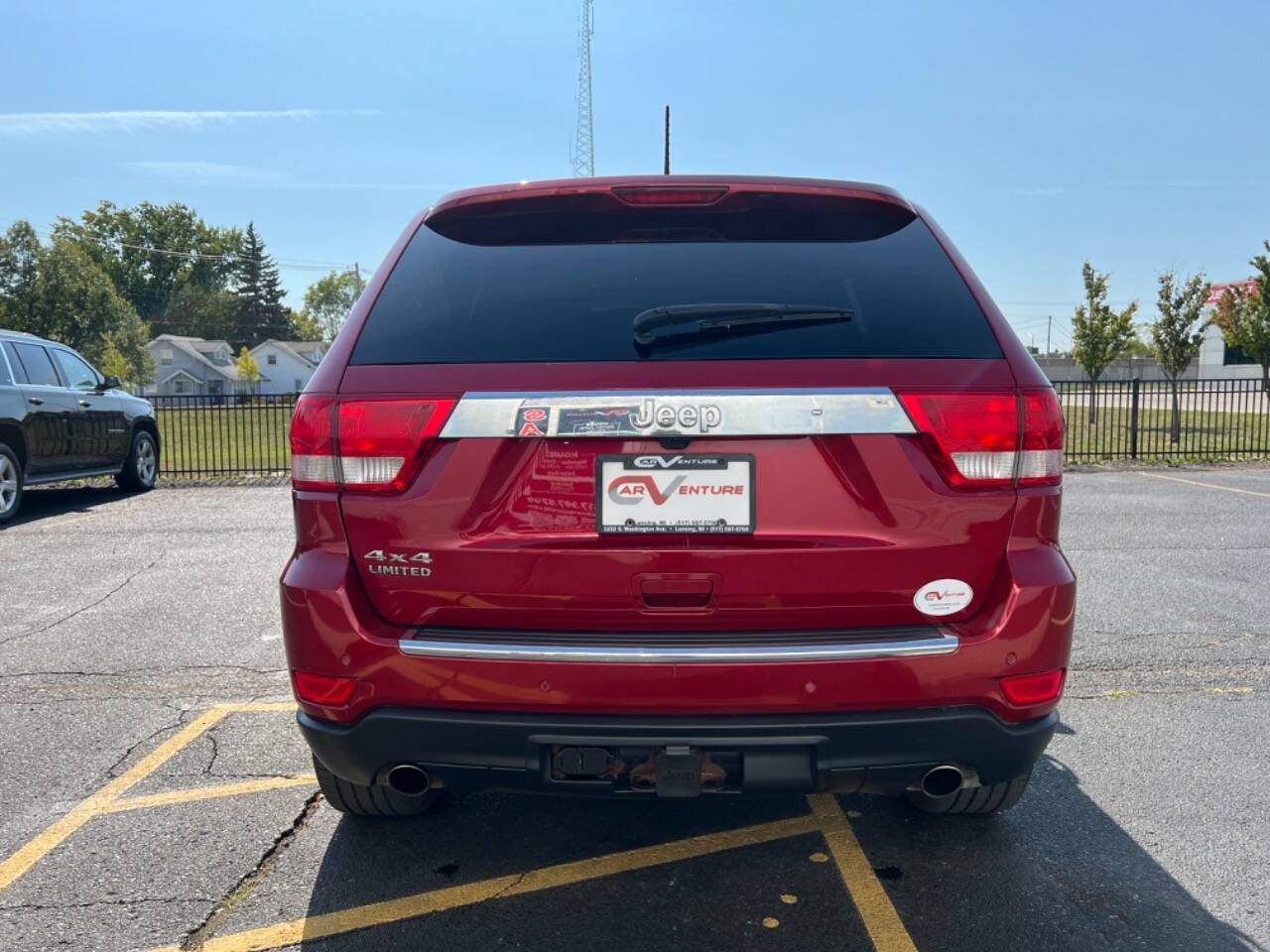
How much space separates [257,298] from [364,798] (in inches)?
4668

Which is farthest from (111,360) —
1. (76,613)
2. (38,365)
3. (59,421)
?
(76,613)

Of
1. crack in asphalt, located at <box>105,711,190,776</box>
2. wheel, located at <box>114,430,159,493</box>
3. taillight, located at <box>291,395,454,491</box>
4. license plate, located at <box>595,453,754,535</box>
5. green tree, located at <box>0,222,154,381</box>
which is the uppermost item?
green tree, located at <box>0,222,154,381</box>

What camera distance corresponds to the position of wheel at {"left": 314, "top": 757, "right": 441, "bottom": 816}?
8.99 ft

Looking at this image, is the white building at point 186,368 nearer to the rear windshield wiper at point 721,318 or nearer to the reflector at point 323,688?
the reflector at point 323,688

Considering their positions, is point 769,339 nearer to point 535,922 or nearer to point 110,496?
point 535,922

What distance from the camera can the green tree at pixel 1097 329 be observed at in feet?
73.6

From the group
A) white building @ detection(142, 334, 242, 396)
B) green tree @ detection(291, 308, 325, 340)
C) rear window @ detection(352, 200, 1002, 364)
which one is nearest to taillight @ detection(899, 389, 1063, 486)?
rear window @ detection(352, 200, 1002, 364)

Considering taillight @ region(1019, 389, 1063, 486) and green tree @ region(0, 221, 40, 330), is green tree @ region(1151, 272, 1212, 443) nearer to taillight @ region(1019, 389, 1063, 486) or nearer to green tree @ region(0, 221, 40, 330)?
taillight @ region(1019, 389, 1063, 486)

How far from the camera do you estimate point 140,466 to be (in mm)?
11914

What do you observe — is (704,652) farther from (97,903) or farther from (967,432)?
(97,903)

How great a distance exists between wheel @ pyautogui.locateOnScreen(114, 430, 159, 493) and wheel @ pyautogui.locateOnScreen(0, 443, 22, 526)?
2.12 meters

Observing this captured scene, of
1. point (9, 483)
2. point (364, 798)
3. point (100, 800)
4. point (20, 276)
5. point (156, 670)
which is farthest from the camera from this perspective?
point (20, 276)

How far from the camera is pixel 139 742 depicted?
3.76m

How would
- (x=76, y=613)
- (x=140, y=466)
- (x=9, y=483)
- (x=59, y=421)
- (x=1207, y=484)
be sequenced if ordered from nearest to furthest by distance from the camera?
(x=76, y=613) < (x=9, y=483) < (x=59, y=421) < (x=1207, y=484) < (x=140, y=466)
